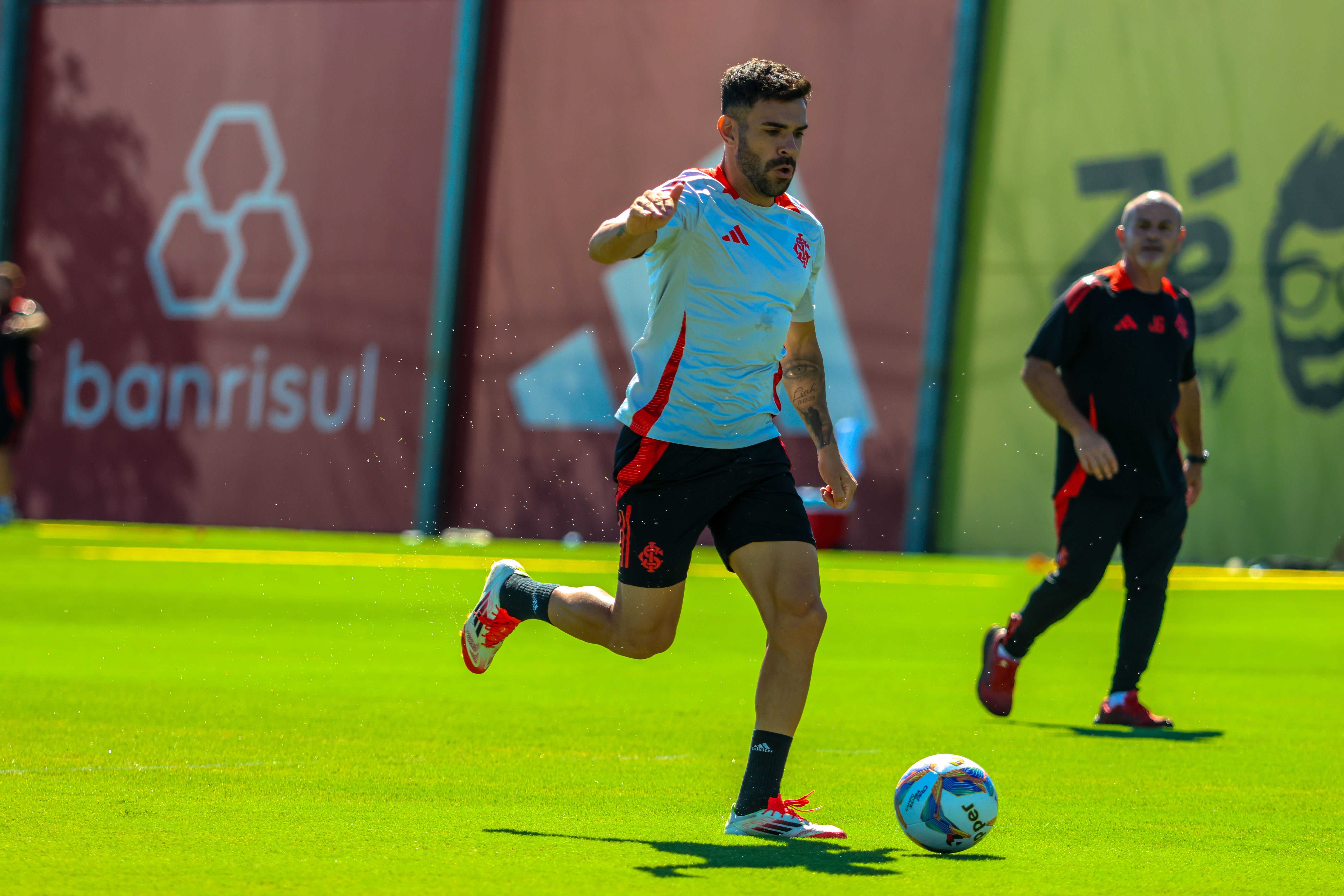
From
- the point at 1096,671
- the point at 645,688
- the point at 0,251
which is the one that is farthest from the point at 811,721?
the point at 0,251

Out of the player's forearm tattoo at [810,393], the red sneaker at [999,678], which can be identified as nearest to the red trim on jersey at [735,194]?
the player's forearm tattoo at [810,393]

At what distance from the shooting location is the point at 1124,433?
8.16 meters

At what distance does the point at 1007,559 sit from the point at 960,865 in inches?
631

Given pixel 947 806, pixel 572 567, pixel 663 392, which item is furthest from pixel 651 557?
pixel 572 567

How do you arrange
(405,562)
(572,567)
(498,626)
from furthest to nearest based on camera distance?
(405,562) → (572,567) → (498,626)

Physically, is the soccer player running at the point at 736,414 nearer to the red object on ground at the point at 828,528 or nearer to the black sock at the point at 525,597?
the black sock at the point at 525,597

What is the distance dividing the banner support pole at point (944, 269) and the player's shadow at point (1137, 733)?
13129mm

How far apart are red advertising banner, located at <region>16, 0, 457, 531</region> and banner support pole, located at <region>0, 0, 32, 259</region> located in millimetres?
132

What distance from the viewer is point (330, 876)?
4.48 metres

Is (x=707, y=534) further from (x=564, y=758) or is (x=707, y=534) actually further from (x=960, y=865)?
(x=960, y=865)

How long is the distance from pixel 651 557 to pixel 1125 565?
3258mm

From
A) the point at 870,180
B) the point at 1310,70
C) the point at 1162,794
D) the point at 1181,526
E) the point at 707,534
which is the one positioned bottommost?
the point at 707,534

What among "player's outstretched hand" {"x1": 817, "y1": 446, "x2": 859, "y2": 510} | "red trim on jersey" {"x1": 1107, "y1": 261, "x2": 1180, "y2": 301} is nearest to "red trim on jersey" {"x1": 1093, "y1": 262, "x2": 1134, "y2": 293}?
"red trim on jersey" {"x1": 1107, "y1": 261, "x2": 1180, "y2": 301}

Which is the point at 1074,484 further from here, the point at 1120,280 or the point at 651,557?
the point at 651,557
